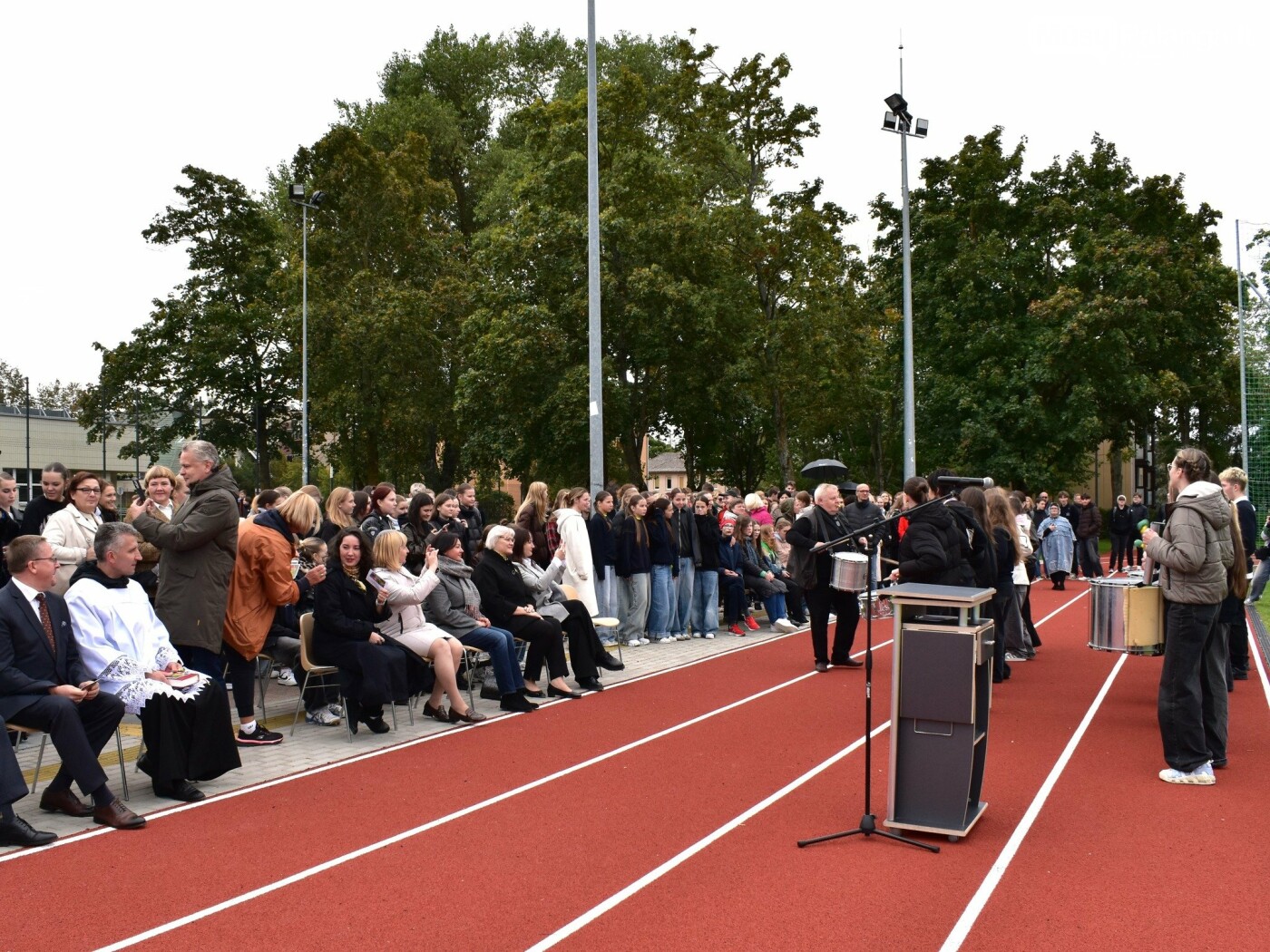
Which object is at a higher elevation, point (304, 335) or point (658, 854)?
point (304, 335)

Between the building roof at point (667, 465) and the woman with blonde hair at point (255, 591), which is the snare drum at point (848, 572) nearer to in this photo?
the woman with blonde hair at point (255, 591)

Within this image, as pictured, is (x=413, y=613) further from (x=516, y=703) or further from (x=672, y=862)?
(x=672, y=862)

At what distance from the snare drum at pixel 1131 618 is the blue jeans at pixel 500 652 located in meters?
4.91

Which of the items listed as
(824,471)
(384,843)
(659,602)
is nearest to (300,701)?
(384,843)

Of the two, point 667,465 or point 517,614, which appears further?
point 667,465

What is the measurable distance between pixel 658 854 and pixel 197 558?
157 inches

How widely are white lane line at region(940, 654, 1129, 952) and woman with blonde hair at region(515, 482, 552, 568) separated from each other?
609cm

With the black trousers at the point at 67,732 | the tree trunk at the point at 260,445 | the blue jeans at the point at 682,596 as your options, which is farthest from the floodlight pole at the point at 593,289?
the tree trunk at the point at 260,445

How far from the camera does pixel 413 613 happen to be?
32.1ft

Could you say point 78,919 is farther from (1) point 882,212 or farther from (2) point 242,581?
(1) point 882,212

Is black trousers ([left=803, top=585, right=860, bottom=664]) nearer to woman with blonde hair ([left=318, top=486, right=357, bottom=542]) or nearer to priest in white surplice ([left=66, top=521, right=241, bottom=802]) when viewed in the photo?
woman with blonde hair ([left=318, top=486, right=357, bottom=542])

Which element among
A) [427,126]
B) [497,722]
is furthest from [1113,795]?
[427,126]

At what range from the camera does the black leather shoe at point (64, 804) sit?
270 inches

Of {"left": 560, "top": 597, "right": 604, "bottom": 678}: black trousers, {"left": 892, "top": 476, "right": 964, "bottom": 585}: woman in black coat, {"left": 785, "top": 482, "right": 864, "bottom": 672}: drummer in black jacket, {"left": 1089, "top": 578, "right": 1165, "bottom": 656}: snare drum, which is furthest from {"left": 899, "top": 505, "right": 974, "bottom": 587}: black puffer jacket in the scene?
{"left": 560, "top": 597, "right": 604, "bottom": 678}: black trousers
